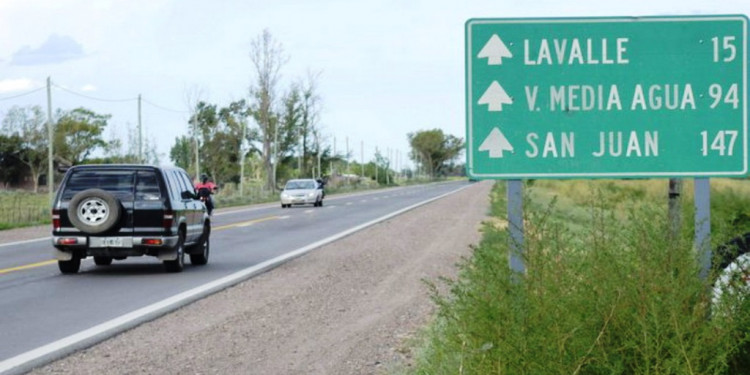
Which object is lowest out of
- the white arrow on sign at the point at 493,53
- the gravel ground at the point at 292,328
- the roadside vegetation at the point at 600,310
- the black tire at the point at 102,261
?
the gravel ground at the point at 292,328

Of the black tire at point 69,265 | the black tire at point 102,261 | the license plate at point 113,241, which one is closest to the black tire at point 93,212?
the license plate at point 113,241

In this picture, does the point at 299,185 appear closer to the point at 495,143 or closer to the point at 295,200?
the point at 295,200

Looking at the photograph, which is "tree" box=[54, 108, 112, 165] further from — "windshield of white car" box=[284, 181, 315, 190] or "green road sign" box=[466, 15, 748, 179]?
"green road sign" box=[466, 15, 748, 179]

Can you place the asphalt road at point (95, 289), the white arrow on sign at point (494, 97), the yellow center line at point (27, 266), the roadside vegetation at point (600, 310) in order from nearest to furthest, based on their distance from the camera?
the roadside vegetation at point (600, 310), the white arrow on sign at point (494, 97), the asphalt road at point (95, 289), the yellow center line at point (27, 266)

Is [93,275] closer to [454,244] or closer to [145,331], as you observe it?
[145,331]

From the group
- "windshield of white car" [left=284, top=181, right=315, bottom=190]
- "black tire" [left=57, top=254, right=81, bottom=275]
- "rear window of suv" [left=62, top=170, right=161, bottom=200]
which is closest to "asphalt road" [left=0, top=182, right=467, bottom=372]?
"black tire" [left=57, top=254, right=81, bottom=275]

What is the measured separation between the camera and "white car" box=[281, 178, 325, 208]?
50.5 metres

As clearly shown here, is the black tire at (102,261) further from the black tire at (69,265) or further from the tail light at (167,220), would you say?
the tail light at (167,220)

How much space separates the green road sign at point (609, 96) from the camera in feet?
23.9

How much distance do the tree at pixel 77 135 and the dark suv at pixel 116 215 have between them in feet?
313

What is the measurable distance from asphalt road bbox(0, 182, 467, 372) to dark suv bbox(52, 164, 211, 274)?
1.27 ft

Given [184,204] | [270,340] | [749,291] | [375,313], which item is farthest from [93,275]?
[749,291]

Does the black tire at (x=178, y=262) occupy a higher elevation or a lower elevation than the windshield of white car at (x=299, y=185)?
lower

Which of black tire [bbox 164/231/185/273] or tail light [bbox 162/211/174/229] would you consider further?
black tire [bbox 164/231/185/273]
